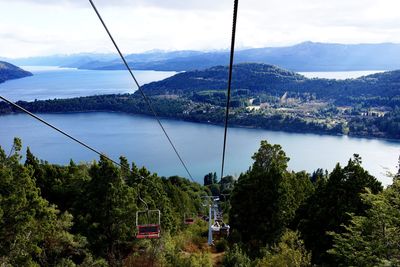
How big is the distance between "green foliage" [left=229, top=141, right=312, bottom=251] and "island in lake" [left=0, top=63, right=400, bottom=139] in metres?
78.8

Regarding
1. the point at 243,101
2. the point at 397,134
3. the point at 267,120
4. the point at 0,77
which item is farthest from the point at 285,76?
the point at 0,77

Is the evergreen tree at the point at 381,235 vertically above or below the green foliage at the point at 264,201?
above

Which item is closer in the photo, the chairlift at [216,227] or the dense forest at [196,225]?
→ the dense forest at [196,225]

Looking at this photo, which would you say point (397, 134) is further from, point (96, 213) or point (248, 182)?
point (96, 213)

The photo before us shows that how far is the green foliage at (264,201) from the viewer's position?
1514cm

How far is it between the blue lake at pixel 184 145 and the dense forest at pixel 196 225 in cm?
4112

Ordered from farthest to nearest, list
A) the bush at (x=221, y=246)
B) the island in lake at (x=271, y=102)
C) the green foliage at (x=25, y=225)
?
the island in lake at (x=271, y=102) → the bush at (x=221, y=246) → the green foliage at (x=25, y=225)

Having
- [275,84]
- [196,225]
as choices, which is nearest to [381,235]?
[196,225]

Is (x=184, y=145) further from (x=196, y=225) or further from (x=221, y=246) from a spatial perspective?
(x=221, y=246)

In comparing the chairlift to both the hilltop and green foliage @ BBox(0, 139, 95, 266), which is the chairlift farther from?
the hilltop

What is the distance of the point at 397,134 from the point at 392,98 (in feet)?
132

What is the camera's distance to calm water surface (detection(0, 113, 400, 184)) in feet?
206

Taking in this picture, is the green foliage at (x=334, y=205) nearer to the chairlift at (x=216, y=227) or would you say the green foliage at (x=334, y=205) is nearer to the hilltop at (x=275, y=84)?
the chairlift at (x=216, y=227)

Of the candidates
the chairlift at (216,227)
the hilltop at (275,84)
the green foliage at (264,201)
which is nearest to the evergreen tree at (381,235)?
the chairlift at (216,227)
